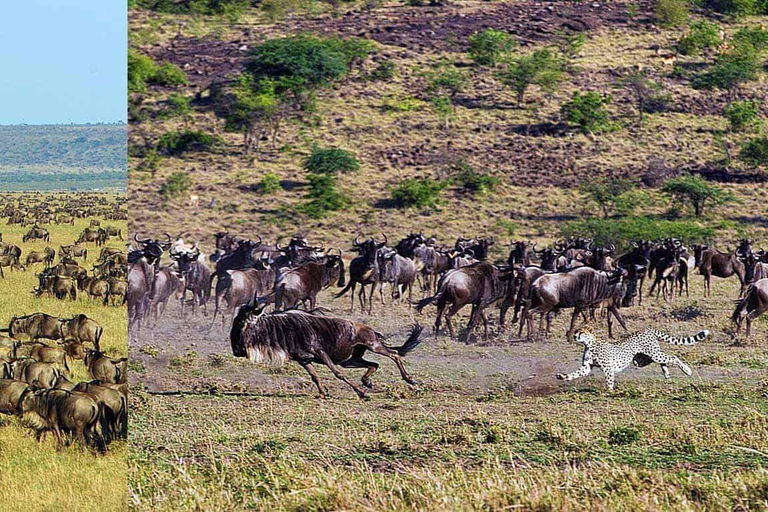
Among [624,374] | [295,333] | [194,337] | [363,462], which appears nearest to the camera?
[363,462]

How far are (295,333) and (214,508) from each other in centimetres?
194

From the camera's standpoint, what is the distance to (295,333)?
28.5 feet

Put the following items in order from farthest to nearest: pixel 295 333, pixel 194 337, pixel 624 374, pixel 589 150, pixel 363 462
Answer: pixel 589 150
pixel 194 337
pixel 624 374
pixel 295 333
pixel 363 462

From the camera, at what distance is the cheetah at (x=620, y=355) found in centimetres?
941

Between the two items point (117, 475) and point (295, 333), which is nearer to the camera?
point (117, 475)

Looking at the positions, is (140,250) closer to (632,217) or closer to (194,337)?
(194,337)

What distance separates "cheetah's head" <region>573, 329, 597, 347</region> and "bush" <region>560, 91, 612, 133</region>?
224cm

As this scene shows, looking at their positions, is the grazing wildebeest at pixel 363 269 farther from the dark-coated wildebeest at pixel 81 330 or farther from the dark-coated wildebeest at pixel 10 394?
the dark-coated wildebeest at pixel 10 394

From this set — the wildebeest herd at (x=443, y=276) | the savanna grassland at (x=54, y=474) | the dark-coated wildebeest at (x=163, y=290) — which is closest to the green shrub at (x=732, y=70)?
the wildebeest herd at (x=443, y=276)

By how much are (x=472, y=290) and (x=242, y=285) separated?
2.25 m

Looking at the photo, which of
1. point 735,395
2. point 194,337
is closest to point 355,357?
point 194,337

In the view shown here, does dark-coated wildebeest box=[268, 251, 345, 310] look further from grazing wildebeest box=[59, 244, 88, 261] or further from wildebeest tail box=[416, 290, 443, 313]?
grazing wildebeest box=[59, 244, 88, 261]

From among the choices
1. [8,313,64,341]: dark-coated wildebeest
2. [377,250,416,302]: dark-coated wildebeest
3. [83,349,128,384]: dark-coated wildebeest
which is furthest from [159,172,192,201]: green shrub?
[8,313,64,341]: dark-coated wildebeest

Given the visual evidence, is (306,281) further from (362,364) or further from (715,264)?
(715,264)
